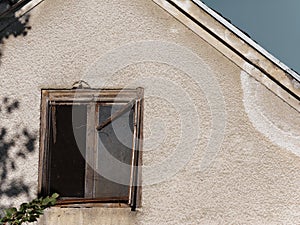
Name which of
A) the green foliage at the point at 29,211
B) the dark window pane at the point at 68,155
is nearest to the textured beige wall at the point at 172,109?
the dark window pane at the point at 68,155

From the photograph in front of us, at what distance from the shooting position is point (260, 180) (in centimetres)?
611

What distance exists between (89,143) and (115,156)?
0.88 ft

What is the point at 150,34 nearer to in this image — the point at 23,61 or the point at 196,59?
the point at 196,59

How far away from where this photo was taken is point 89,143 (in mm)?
6305

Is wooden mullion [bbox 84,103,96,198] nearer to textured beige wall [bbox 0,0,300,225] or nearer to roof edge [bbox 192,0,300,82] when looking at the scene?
textured beige wall [bbox 0,0,300,225]

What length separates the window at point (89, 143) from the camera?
20.5 ft

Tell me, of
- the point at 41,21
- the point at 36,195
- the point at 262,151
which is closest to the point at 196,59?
the point at 262,151

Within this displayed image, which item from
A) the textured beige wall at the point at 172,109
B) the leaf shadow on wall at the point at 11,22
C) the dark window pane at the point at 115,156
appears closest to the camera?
the textured beige wall at the point at 172,109

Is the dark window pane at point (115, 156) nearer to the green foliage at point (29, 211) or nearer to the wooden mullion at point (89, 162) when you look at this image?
the wooden mullion at point (89, 162)

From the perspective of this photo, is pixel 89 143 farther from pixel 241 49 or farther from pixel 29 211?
pixel 29 211

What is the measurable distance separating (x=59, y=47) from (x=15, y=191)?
1384mm

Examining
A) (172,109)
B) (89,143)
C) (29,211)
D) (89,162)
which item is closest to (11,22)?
(89,143)

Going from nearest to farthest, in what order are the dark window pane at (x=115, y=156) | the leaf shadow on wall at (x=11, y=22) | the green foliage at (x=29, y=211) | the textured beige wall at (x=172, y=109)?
the green foliage at (x=29, y=211)
the textured beige wall at (x=172, y=109)
the dark window pane at (x=115, y=156)
the leaf shadow on wall at (x=11, y=22)

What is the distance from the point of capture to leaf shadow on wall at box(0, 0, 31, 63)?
6.39 metres
